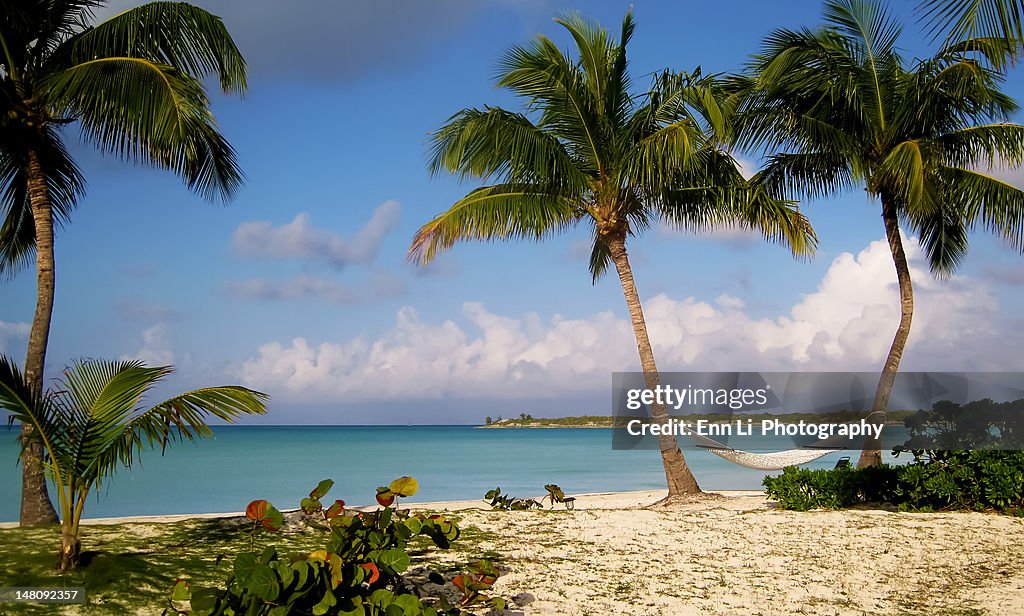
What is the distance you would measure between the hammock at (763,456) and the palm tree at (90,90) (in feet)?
24.4

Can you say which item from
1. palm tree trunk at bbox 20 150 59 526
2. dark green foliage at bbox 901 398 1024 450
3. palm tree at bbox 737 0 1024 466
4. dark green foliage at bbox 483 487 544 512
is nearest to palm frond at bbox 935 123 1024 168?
palm tree at bbox 737 0 1024 466

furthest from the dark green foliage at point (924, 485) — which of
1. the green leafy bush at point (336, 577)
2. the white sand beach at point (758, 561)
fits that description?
the green leafy bush at point (336, 577)

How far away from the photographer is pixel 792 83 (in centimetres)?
1082

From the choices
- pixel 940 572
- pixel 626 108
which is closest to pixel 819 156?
pixel 626 108

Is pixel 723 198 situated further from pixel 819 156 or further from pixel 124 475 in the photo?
pixel 124 475

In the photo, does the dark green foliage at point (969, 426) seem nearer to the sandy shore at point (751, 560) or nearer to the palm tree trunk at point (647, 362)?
the sandy shore at point (751, 560)

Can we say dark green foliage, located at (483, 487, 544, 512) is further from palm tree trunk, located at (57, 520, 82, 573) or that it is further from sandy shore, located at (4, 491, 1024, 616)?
palm tree trunk, located at (57, 520, 82, 573)

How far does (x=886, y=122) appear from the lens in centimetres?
1070

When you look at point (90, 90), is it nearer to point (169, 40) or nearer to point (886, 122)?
point (169, 40)

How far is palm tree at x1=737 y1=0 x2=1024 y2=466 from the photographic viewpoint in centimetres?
1011

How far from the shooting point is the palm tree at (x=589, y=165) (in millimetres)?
9914

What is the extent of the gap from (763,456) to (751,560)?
5316 mm

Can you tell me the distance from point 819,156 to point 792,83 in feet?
3.78

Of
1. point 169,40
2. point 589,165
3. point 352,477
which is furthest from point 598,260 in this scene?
point 352,477
